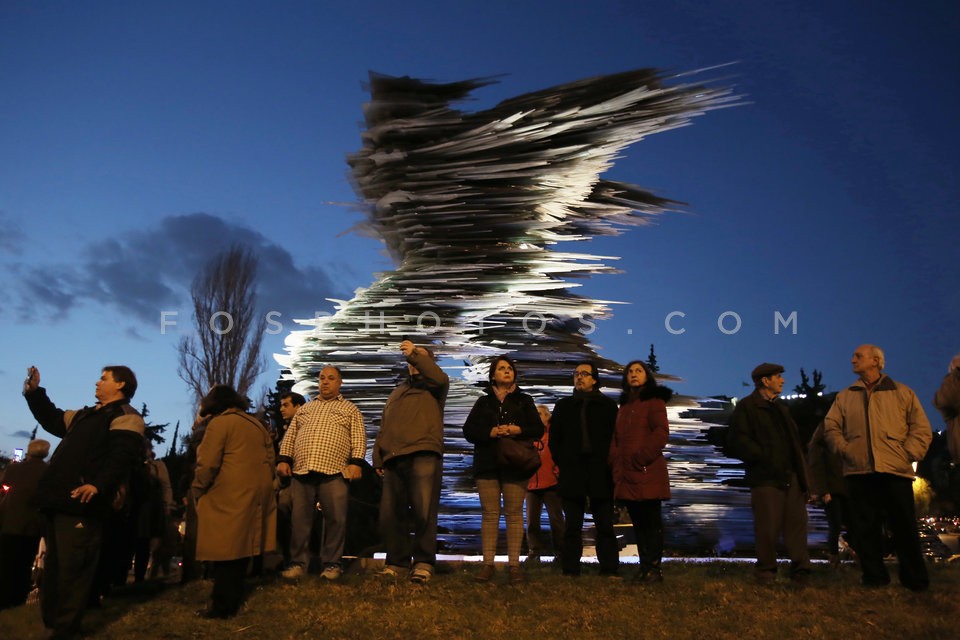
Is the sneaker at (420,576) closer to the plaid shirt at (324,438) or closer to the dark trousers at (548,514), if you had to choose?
the plaid shirt at (324,438)

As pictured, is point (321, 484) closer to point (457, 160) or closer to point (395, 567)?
point (395, 567)

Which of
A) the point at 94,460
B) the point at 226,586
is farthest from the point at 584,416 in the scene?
the point at 94,460

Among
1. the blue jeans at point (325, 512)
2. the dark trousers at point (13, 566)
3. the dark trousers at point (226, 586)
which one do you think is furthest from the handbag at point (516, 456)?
the dark trousers at point (13, 566)

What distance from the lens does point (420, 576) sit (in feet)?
21.0

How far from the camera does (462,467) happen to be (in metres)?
11.9

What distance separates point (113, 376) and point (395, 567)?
8.24ft

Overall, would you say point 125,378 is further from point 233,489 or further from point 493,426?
point 493,426

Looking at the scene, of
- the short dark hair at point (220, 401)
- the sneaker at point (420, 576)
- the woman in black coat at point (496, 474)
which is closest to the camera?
the short dark hair at point (220, 401)

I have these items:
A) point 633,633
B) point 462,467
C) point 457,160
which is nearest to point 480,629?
point 633,633

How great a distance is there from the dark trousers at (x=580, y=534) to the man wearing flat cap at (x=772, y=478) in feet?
3.49

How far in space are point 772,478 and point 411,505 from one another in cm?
265

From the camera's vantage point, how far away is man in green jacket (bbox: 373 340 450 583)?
665 cm

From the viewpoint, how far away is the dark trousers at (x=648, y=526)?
6668mm

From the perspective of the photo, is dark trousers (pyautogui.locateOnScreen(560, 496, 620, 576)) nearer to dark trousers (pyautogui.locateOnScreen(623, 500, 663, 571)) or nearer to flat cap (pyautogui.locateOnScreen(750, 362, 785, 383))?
dark trousers (pyautogui.locateOnScreen(623, 500, 663, 571))
